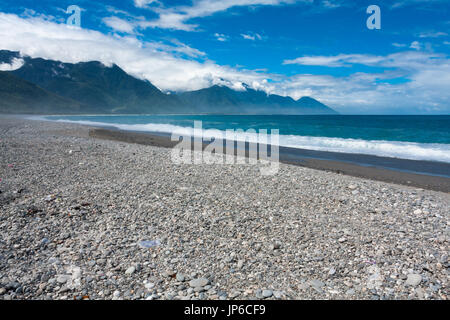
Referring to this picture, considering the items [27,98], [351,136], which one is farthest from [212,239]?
[27,98]

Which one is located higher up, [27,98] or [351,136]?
[27,98]

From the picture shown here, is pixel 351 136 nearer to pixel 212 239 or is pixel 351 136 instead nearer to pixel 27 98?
pixel 212 239

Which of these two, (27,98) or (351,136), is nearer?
(351,136)

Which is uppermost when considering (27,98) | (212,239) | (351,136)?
(27,98)

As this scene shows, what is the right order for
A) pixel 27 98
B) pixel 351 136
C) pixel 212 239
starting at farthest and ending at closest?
1. pixel 27 98
2. pixel 351 136
3. pixel 212 239

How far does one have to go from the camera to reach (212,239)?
205 inches

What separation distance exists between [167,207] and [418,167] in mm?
14044

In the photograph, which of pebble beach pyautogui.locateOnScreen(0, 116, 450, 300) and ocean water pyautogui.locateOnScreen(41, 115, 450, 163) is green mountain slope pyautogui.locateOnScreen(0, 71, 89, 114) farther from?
pebble beach pyautogui.locateOnScreen(0, 116, 450, 300)

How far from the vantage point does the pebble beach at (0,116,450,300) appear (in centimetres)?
391

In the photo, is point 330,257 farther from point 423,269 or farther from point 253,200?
point 253,200

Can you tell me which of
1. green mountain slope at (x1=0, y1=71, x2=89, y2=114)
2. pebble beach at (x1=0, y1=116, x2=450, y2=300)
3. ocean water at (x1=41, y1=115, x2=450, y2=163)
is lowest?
pebble beach at (x1=0, y1=116, x2=450, y2=300)

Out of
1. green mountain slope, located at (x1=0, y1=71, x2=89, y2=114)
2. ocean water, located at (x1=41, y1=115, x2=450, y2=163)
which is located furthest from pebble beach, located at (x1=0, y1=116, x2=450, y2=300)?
green mountain slope, located at (x1=0, y1=71, x2=89, y2=114)

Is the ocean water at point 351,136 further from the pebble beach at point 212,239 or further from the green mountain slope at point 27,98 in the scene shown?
the green mountain slope at point 27,98
